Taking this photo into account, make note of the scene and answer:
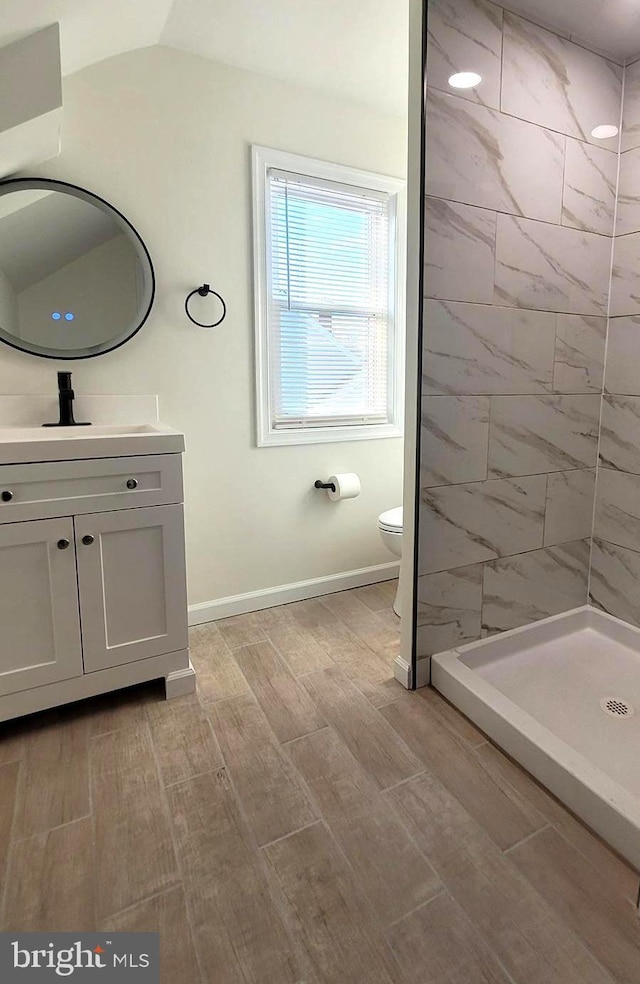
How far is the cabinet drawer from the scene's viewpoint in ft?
4.99

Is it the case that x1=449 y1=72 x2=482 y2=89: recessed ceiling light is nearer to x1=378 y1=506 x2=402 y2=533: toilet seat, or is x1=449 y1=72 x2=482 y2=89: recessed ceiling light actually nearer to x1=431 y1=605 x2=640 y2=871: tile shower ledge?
x1=378 y1=506 x2=402 y2=533: toilet seat

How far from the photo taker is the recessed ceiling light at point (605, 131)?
1973mm

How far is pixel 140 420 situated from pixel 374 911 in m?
1.86

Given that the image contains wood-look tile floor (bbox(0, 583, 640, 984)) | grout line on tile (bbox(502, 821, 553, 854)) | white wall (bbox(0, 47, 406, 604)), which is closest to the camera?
wood-look tile floor (bbox(0, 583, 640, 984))

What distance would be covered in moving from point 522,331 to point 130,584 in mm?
1728

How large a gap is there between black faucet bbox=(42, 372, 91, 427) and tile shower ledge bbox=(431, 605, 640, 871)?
170 cm

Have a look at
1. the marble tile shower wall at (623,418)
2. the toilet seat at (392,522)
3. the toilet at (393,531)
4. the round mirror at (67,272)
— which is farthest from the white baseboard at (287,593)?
the round mirror at (67,272)

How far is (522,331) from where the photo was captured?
1903 mm

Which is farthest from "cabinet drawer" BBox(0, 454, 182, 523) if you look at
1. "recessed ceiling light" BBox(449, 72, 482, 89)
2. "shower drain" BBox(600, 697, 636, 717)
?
"shower drain" BBox(600, 697, 636, 717)

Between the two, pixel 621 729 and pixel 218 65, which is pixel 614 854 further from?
pixel 218 65

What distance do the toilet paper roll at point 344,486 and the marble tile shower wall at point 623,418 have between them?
114 centimetres

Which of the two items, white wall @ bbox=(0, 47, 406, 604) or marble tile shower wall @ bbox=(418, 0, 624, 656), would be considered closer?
marble tile shower wall @ bbox=(418, 0, 624, 656)

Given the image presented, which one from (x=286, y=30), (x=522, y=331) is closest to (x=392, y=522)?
(x=522, y=331)

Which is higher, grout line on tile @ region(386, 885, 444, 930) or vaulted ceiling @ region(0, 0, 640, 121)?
vaulted ceiling @ region(0, 0, 640, 121)
